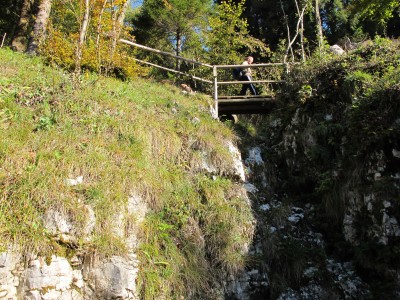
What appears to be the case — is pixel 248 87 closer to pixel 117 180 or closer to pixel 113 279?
pixel 117 180

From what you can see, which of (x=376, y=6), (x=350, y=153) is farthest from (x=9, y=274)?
(x=376, y=6)

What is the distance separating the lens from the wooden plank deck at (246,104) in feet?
31.7

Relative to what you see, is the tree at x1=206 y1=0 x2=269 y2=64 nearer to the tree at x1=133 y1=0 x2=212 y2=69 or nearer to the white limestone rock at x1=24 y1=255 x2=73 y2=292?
the tree at x1=133 y1=0 x2=212 y2=69

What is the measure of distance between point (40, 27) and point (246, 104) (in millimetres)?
6405

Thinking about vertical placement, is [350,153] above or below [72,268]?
above

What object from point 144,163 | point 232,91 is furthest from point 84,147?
point 232,91

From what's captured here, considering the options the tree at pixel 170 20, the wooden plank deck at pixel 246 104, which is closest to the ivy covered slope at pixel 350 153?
the wooden plank deck at pixel 246 104

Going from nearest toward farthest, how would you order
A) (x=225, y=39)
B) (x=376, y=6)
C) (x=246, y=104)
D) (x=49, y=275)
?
1. (x=49, y=275)
2. (x=246, y=104)
3. (x=376, y=6)
4. (x=225, y=39)

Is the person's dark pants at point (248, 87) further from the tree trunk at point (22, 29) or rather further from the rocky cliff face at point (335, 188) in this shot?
the tree trunk at point (22, 29)

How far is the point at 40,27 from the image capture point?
34.6 ft

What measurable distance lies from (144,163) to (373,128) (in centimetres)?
398

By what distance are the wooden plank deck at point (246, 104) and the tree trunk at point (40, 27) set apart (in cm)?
512

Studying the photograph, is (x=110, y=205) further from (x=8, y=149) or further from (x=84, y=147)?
(x=8, y=149)

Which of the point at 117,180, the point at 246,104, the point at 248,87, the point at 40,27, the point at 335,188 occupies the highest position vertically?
the point at 40,27
